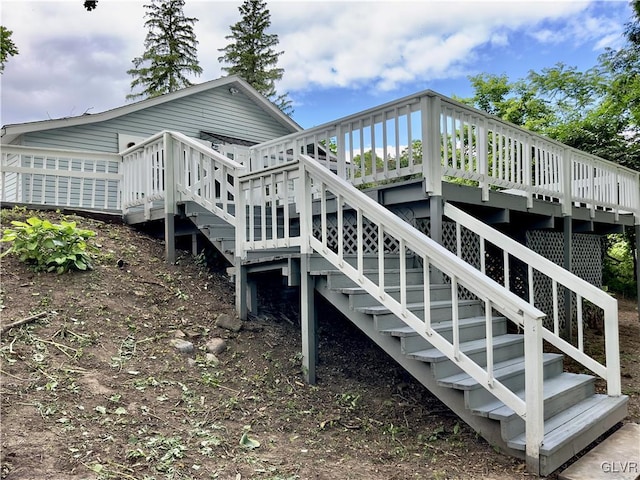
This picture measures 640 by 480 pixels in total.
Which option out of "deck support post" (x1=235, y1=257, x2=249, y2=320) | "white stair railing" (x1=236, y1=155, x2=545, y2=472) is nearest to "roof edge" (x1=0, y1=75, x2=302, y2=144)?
"white stair railing" (x1=236, y1=155, x2=545, y2=472)

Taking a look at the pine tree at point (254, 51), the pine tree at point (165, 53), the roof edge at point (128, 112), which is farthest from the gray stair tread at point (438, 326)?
the pine tree at point (254, 51)

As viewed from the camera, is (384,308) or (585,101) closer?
(384,308)

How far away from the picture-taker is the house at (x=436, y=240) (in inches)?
117

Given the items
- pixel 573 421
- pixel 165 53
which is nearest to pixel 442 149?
pixel 573 421

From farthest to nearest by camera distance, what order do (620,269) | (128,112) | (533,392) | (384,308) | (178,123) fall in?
1. (620,269)
2. (178,123)
3. (128,112)
4. (384,308)
5. (533,392)

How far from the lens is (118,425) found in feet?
8.91

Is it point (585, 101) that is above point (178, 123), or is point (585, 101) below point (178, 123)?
above

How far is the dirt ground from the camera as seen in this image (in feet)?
8.29

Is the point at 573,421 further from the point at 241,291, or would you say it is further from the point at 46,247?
the point at 46,247

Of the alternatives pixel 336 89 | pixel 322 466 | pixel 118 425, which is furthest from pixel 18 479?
pixel 336 89

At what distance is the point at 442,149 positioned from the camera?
5.47m

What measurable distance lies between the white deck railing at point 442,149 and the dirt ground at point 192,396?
178 centimetres

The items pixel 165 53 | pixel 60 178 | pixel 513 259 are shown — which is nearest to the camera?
pixel 513 259

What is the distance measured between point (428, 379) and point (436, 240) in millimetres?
1413
